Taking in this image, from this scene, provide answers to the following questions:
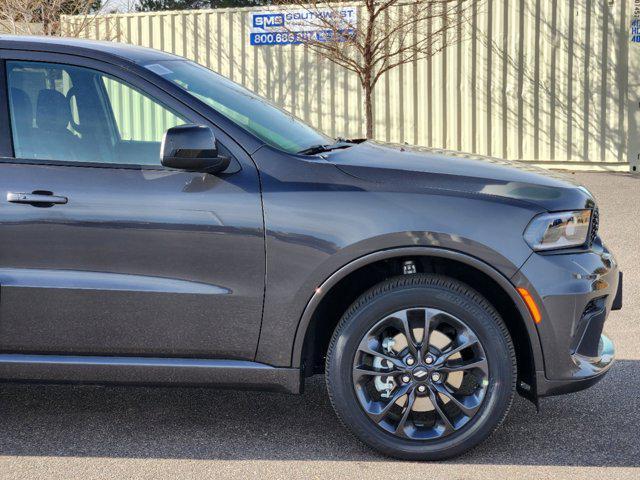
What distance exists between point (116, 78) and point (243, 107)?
64 centimetres

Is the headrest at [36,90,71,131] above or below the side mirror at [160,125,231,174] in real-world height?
above

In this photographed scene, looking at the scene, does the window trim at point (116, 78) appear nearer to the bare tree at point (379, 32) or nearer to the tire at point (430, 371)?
the tire at point (430, 371)

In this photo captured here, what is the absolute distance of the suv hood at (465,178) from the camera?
167 inches

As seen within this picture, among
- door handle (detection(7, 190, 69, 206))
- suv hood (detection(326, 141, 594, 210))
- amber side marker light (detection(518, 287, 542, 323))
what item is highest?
suv hood (detection(326, 141, 594, 210))

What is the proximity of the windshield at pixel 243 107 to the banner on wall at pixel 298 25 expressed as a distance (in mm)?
11875

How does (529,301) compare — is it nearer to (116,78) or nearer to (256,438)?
(256,438)

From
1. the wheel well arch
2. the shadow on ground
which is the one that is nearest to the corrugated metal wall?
the shadow on ground

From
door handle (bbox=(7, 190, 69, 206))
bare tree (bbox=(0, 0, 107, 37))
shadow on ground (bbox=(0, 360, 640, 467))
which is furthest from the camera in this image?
bare tree (bbox=(0, 0, 107, 37))

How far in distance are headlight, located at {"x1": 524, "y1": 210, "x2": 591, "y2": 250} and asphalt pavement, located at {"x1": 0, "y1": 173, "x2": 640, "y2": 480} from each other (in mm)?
927

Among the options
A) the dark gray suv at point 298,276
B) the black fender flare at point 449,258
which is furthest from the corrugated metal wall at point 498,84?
the black fender flare at point 449,258

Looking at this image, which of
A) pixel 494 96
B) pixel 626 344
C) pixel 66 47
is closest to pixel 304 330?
pixel 66 47

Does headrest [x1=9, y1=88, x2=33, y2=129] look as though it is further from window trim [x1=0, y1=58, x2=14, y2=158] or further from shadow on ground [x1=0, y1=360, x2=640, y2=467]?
shadow on ground [x1=0, y1=360, x2=640, y2=467]

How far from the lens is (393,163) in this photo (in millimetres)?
4398

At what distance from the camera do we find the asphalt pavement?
4223 millimetres
